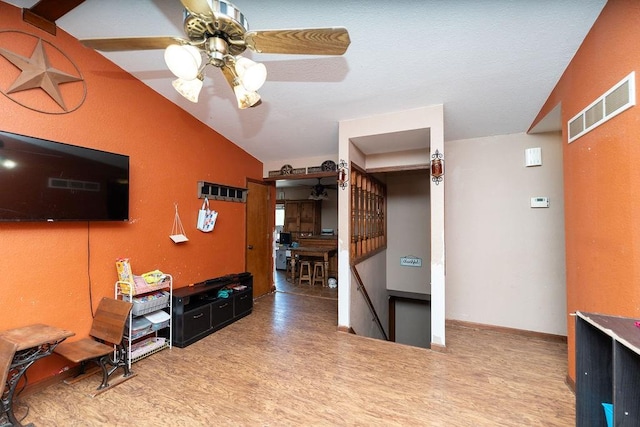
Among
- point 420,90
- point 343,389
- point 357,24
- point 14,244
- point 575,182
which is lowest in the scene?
point 343,389

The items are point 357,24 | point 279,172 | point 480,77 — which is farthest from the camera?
point 279,172

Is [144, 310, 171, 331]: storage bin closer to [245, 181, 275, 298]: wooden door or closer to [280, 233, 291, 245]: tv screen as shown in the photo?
[245, 181, 275, 298]: wooden door

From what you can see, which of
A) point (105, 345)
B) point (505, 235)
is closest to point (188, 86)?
point (105, 345)

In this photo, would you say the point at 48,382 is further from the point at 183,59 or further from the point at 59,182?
the point at 183,59

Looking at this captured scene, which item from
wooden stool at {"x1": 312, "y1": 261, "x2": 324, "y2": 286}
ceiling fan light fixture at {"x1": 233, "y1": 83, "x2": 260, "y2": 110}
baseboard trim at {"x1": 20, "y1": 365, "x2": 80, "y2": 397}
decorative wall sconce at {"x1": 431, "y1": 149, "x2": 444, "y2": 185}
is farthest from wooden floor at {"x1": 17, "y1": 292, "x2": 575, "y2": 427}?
wooden stool at {"x1": 312, "y1": 261, "x2": 324, "y2": 286}

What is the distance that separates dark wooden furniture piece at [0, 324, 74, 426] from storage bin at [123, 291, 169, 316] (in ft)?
2.05

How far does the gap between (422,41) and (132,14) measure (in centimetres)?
232

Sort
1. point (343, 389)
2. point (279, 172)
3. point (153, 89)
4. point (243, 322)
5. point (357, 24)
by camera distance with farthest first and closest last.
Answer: point (279, 172) → point (243, 322) → point (153, 89) → point (343, 389) → point (357, 24)

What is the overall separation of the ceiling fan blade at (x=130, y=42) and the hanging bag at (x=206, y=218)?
2221 millimetres

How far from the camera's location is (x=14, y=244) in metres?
2.01

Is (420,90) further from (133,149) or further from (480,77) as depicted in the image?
(133,149)

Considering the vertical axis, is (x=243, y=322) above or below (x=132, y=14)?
below

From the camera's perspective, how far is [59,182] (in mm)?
2162

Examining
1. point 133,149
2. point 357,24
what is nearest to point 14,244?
point 133,149
